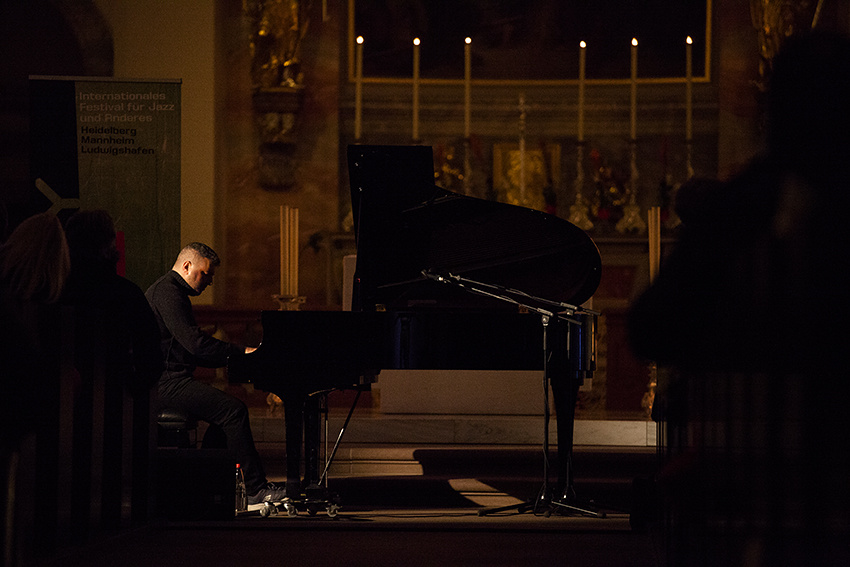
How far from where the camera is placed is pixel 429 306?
4738mm

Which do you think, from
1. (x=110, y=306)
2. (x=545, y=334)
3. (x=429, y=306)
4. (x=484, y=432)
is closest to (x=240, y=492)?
(x=110, y=306)

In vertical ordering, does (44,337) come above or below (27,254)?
below

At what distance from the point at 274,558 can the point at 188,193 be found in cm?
487

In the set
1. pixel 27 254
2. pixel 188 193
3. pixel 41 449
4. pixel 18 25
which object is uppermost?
pixel 18 25

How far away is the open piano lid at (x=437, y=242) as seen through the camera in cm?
454

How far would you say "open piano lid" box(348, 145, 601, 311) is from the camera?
4539 millimetres

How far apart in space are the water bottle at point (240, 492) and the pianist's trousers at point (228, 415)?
45mm

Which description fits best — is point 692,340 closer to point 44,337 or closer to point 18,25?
point 44,337

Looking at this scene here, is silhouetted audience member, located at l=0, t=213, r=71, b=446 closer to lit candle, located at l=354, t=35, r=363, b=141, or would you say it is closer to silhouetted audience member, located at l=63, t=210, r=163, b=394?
silhouetted audience member, located at l=63, t=210, r=163, b=394

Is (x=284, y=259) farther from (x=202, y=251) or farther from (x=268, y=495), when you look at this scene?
(x=268, y=495)

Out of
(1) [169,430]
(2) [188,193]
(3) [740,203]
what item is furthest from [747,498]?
(2) [188,193]

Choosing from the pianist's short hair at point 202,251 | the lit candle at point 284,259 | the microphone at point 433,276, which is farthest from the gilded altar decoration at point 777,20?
the pianist's short hair at point 202,251

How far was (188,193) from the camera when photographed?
7641mm

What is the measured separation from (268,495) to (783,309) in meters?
3.28
